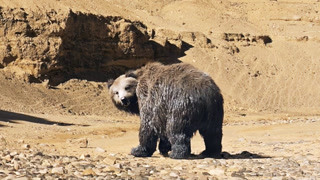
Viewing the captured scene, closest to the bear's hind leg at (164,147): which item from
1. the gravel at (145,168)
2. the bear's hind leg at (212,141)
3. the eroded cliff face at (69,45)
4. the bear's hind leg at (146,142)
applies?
the bear's hind leg at (146,142)

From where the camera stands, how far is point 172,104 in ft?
32.1

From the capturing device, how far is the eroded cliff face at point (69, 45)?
117 feet

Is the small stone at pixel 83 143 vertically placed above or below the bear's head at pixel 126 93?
below

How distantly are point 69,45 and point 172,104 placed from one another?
30147mm

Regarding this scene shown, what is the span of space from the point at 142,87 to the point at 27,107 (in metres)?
22.0

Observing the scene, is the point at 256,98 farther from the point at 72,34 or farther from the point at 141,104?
the point at 141,104

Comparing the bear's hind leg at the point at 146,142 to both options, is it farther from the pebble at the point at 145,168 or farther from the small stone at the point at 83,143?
the small stone at the point at 83,143

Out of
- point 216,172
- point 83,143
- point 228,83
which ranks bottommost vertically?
point 83,143

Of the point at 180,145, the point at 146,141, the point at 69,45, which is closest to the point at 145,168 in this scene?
the point at 180,145

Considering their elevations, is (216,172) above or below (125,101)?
below

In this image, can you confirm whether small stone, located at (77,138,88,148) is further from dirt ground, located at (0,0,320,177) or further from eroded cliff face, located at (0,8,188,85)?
eroded cliff face, located at (0,8,188,85)

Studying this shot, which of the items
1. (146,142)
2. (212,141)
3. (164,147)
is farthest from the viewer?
(164,147)

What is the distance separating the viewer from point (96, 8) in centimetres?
4925

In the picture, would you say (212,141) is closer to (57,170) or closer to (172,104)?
(172,104)
